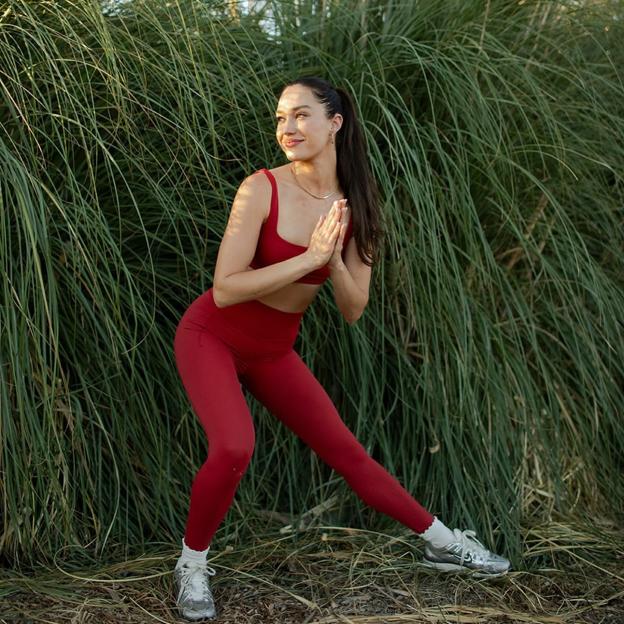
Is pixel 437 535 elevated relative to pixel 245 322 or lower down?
lower down

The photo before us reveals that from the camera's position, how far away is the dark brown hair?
3246 mm

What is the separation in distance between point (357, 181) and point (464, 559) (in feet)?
4.41

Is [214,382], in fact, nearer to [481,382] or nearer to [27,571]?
[27,571]

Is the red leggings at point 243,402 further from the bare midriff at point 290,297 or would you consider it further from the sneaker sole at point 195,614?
the sneaker sole at point 195,614

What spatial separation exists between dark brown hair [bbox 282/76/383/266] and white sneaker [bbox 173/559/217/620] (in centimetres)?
111

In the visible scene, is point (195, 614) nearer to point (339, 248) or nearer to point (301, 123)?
point (339, 248)

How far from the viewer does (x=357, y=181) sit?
3.28 metres

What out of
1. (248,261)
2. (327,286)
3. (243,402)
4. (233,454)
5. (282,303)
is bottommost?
(233,454)

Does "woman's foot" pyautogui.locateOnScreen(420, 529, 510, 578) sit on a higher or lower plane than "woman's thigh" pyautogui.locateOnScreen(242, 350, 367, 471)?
lower

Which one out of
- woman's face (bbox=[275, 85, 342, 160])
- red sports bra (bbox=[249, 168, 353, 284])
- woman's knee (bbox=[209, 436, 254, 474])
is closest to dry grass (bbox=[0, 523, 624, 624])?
woman's knee (bbox=[209, 436, 254, 474])

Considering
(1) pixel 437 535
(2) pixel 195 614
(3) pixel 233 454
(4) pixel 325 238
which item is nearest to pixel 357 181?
(4) pixel 325 238

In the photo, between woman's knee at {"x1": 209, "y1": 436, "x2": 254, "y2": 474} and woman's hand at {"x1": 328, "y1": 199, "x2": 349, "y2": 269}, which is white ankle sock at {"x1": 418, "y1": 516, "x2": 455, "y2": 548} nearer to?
woman's knee at {"x1": 209, "y1": 436, "x2": 254, "y2": 474}

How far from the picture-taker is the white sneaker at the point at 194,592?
10.4 feet

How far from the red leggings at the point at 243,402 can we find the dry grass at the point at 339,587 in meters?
0.25
